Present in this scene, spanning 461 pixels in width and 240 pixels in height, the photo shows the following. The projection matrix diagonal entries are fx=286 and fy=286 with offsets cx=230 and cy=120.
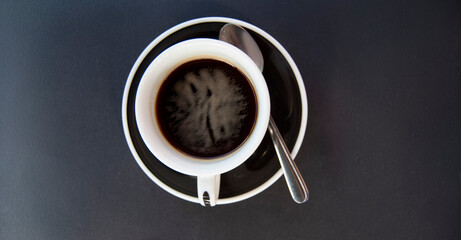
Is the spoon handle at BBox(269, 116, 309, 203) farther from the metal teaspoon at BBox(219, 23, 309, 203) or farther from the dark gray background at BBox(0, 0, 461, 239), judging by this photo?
the dark gray background at BBox(0, 0, 461, 239)

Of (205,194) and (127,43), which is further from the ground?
(127,43)

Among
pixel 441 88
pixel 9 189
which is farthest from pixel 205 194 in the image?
pixel 441 88

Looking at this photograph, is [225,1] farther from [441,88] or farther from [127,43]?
[441,88]

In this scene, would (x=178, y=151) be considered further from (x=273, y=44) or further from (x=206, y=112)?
(x=273, y=44)

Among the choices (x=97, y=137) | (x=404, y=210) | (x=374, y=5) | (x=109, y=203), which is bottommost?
(x=404, y=210)

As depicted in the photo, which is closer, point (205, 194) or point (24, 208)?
point (205, 194)

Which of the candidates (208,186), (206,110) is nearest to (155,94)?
(206,110)
